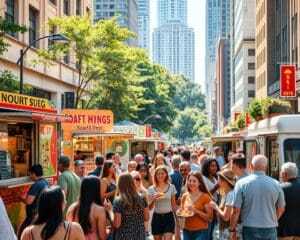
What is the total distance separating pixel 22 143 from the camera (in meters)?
12.8

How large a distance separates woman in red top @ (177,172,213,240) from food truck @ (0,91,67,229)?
372 cm

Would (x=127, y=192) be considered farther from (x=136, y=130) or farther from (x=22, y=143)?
(x=136, y=130)

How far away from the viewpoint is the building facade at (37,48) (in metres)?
32.5

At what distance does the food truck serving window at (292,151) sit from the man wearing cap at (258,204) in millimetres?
3278

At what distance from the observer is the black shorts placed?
368 inches

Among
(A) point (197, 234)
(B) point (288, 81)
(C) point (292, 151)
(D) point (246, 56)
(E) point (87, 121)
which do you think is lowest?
(A) point (197, 234)

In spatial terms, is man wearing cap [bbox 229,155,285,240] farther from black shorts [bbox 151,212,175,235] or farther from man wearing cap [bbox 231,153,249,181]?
black shorts [bbox 151,212,175,235]

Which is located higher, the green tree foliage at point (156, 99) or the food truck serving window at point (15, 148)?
the green tree foliage at point (156, 99)

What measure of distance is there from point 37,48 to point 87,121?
1721cm

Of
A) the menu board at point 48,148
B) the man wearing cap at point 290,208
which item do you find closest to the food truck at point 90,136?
the menu board at point 48,148

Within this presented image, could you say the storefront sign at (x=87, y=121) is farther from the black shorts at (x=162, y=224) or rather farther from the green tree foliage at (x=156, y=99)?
the green tree foliage at (x=156, y=99)

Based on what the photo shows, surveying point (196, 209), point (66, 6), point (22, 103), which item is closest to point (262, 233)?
point (196, 209)

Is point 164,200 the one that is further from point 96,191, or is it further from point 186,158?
point 186,158

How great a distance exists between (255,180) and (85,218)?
7.49ft
